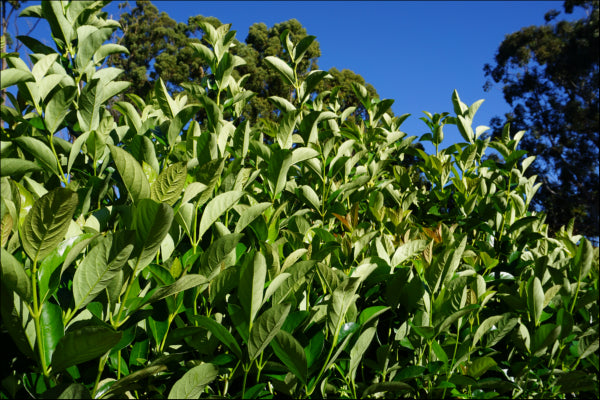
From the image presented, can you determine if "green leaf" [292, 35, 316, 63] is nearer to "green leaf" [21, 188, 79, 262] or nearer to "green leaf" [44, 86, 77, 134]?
"green leaf" [44, 86, 77, 134]

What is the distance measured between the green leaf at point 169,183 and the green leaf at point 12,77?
563mm

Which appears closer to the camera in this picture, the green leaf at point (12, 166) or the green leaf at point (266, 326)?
the green leaf at point (266, 326)

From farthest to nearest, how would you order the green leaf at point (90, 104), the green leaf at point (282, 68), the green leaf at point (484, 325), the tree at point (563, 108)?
the tree at point (563, 108) → the green leaf at point (282, 68) → the green leaf at point (90, 104) → the green leaf at point (484, 325)

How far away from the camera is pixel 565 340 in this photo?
4.55ft

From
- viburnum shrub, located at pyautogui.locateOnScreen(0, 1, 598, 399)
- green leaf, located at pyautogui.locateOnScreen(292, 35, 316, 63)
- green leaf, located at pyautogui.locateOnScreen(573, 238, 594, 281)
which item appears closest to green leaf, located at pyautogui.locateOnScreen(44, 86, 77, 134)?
viburnum shrub, located at pyautogui.locateOnScreen(0, 1, 598, 399)

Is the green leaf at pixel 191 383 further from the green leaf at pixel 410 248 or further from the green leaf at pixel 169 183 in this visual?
the green leaf at pixel 410 248

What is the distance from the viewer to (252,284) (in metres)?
0.94

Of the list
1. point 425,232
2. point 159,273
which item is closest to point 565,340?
point 425,232

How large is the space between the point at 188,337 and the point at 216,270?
0.19 metres

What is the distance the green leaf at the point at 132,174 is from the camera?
99cm

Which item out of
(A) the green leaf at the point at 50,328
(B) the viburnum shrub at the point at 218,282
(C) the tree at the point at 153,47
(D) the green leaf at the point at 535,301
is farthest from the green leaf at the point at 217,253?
(C) the tree at the point at 153,47

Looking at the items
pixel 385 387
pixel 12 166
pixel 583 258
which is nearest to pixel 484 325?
pixel 385 387

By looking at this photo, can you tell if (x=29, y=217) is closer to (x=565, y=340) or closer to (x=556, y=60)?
(x=565, y=340)

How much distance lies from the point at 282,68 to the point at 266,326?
1.45 metres
